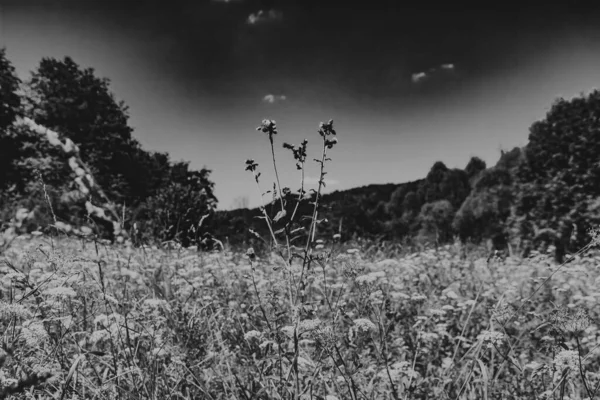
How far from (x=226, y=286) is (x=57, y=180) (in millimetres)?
22761

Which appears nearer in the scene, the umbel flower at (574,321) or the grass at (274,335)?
the umbel flower at (574,321)

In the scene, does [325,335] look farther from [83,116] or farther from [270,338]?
[83,116]

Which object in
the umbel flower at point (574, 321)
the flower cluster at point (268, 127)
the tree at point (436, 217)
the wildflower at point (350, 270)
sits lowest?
the tree at point (436, 217)

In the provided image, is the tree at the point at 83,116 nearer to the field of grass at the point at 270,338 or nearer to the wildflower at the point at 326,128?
the field of grass at the point at 270,338

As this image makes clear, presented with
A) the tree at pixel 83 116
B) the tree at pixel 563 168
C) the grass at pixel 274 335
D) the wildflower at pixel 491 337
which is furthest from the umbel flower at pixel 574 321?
the tree at pixel 83 116

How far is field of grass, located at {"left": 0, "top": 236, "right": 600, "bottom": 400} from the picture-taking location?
60.2 inches

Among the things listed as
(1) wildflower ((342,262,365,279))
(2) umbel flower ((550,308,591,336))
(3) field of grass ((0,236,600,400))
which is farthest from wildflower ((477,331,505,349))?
(1) wildflower ((342,262,365,279))

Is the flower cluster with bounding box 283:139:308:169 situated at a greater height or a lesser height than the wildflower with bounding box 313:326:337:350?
greater

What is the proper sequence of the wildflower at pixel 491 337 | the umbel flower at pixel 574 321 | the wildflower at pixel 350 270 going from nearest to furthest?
the umbel flower at pixel 574 321
the wildflower at pixel 491 337
the wildflower at pixel 350 270

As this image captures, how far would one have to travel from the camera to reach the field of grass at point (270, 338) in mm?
1528

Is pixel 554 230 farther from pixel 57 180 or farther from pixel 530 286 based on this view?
pixel 57 180

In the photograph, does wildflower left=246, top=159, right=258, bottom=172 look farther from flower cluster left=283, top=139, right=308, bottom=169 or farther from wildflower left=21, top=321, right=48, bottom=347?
wildflower left=21, top=321, right=48, bottom=347

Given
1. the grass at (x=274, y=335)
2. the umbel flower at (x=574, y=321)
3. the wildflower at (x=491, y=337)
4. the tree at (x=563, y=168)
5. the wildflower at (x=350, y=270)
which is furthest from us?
the tree at (x=563, y=168)

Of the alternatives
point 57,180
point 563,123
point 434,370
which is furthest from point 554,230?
point 57,180
